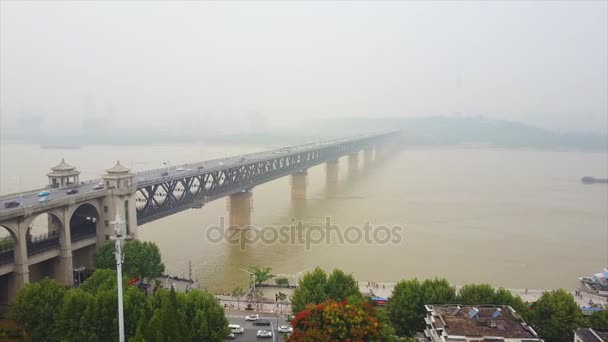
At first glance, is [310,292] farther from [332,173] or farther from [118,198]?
[332,173]

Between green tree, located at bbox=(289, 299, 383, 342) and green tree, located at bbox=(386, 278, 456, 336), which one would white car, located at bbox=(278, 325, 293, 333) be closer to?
green tree, located at bbox=(386, 278, 456, 336)

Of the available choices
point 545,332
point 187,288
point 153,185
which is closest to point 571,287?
point 545,332

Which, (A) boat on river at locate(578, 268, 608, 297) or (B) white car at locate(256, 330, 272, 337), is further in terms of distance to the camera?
(A) boat on river at locate(578, 268, 608, 297)

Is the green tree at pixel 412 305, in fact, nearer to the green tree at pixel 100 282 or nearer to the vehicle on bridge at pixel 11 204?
the green tree at pixel 100 282

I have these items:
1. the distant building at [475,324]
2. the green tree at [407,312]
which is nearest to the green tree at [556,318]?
the distant building at [475,324]

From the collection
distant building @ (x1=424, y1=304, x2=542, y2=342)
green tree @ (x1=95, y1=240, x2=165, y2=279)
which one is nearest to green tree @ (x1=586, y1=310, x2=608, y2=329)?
distant building @ (x1=424, y1=304, x2=542, y2=342)

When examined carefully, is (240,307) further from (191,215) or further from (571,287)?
(191,215)
